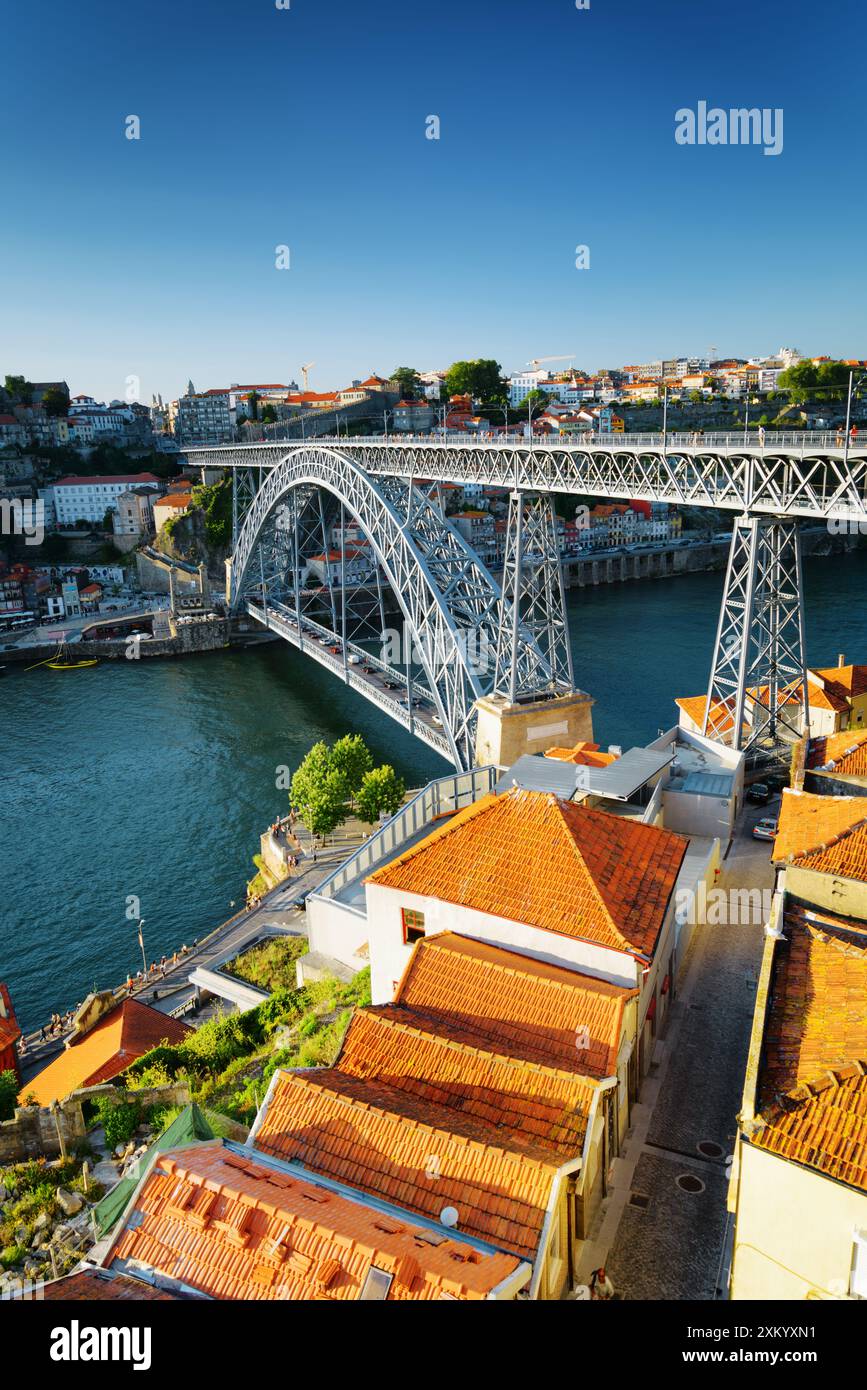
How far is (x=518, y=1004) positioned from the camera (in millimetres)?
7562

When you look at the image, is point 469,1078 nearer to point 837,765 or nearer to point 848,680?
point 837,765

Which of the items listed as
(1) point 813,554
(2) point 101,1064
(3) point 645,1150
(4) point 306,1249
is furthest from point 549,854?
(1) point 813,554

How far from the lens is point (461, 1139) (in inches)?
231

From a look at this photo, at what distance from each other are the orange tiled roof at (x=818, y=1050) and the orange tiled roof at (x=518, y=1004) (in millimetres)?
1311

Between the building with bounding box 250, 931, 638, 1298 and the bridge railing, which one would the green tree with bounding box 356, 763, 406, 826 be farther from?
the building with bounding box 250, 931, 638, 1298

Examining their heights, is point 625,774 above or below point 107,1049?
above

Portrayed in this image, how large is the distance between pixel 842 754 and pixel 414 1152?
9.52 m

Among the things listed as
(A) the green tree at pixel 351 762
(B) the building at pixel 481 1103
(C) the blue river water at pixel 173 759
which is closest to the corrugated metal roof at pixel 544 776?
(B) the building at pixel 481 1103

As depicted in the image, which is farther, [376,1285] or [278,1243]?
[278,1243]

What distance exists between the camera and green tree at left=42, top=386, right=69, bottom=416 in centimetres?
7106

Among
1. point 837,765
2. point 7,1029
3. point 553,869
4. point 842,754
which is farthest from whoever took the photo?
point 7,1029

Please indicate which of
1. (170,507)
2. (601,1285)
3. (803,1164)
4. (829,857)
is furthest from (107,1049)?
(170,507)
